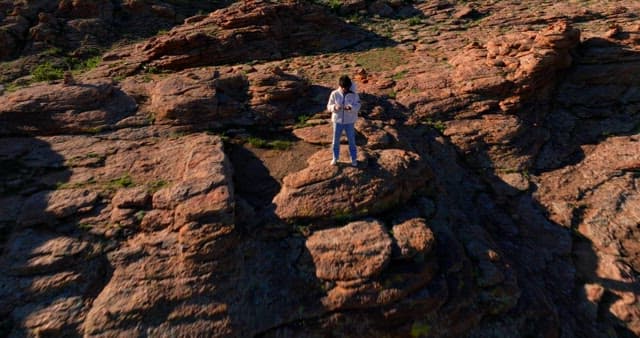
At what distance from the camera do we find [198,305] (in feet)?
18.5

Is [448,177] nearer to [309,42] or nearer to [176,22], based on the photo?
[309,42]

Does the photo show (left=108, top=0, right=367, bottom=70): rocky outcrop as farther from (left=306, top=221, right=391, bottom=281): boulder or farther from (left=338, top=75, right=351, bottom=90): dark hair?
(left=306, top=221, right=391, bottom=281): boulder

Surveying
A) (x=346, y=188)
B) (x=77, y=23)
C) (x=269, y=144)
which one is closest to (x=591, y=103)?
(x=346, y=188)

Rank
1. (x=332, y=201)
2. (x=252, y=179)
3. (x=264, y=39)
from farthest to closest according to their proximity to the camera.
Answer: (x=264, y=39), (x=252, y=179), (x=332, y=201)

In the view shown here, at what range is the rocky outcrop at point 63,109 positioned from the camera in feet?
28.7

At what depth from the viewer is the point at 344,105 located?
705 centimetres

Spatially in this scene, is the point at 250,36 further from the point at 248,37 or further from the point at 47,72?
the point at 47,72

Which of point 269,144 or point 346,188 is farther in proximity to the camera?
point 269,144

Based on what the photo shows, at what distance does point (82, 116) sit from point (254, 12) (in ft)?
37.0

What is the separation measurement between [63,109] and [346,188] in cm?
830

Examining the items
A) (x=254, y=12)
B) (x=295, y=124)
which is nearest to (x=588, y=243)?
(x=295, y=124)

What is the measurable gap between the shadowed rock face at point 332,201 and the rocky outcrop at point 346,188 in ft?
0.15

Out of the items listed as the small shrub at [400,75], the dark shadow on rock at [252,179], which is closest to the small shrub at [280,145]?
the dark shadow on rock at [252,179]

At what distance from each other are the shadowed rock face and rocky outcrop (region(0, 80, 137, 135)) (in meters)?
0.06
